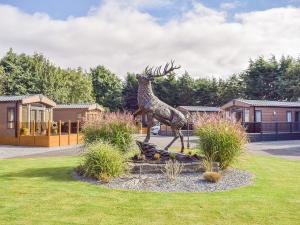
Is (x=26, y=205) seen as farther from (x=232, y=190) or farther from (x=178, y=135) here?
(x=178, y=135)

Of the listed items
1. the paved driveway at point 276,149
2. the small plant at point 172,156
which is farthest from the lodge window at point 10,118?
the small plant at point 172,156

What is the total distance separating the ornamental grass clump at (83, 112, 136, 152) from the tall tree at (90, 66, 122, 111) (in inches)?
1403

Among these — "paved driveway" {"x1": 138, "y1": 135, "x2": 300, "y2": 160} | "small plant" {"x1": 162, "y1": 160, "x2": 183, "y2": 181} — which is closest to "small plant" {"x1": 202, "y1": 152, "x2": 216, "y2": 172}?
"small plant" {"x1": 162, "y1": 160, "x2": 183, "y2": 181}

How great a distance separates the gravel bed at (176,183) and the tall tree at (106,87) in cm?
3791

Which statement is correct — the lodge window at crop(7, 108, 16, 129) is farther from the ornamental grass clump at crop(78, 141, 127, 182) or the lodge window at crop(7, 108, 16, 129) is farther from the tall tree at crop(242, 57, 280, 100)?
the tall tree at crop(242, 57, 280, 100)

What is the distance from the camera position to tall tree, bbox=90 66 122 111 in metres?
46.8

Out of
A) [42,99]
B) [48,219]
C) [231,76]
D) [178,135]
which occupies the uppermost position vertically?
[231,76]

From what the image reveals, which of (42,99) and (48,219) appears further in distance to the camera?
(42,99)

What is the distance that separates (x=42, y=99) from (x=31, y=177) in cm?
1653

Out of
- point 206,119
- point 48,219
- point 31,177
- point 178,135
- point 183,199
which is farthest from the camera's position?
point 178,135

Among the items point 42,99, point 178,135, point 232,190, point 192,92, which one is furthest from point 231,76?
point 232,190

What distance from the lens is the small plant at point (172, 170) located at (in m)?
8.54

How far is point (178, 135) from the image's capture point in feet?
35.6

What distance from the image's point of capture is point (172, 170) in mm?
8734
